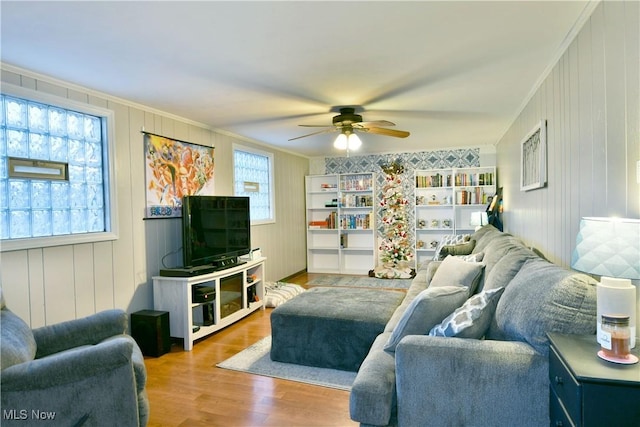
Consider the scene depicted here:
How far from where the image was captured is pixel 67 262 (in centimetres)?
289

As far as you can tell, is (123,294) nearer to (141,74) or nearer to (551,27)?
(141,74)

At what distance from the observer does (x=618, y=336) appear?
1256mm

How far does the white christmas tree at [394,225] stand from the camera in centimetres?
668

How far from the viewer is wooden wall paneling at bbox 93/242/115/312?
10.3ft

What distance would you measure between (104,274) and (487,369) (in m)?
3.09

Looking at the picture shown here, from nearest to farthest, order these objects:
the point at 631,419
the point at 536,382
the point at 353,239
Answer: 1. the point at 631,419
2. the point at 536,382
3. the point at 353,239

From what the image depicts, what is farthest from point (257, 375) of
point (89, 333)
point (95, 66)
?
point (95, 66)

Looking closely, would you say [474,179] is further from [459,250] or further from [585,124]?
[585,124]

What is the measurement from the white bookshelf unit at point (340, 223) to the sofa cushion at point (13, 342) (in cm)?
554

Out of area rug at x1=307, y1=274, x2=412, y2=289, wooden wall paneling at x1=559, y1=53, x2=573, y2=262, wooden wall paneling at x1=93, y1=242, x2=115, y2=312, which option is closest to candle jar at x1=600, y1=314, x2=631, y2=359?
wooden wall paneling at x1=559, y1=53, x2=573, y2=262

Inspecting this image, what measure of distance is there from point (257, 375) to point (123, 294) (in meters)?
1.55

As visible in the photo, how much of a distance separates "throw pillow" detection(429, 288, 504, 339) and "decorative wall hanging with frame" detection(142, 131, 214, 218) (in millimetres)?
3043

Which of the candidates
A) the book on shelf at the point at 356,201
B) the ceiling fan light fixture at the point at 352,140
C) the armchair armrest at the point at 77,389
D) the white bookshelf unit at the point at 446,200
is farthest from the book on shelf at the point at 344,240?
the armchair armrest at the point at 77,389

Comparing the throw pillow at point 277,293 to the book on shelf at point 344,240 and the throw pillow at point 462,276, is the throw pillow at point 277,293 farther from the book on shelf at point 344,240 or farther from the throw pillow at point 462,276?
the throw pillow at point 462,276
